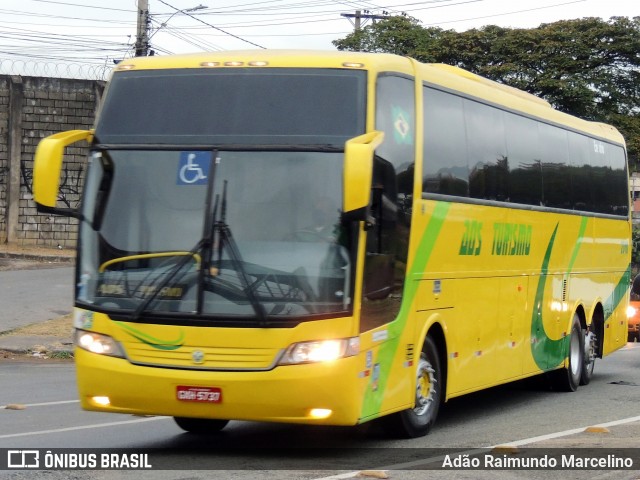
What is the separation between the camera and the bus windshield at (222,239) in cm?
885

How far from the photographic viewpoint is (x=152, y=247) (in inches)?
357

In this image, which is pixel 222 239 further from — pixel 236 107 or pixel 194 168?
pixel 236 107

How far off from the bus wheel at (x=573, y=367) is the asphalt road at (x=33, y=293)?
34.1 feet

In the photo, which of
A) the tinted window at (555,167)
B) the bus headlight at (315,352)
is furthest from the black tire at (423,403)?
the tinted window at (555,167)

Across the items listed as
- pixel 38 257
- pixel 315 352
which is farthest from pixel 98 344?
pixel 38 257

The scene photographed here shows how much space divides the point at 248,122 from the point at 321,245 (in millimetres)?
1180

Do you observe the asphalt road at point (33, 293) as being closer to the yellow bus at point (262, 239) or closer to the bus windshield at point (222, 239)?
the yellow bus at point (262, 239)

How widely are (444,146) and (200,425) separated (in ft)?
11.2

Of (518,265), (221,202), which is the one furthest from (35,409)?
(518,265)

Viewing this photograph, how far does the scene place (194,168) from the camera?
920 centimetres

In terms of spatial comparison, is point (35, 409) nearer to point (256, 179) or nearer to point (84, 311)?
point (84, 311)

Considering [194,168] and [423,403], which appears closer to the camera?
[194,168]

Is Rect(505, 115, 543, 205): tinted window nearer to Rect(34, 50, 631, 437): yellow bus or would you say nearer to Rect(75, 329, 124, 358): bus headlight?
Rect(34, 50, 631, 437): yellow bus

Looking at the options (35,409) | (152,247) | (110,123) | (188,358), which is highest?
(110,123)
